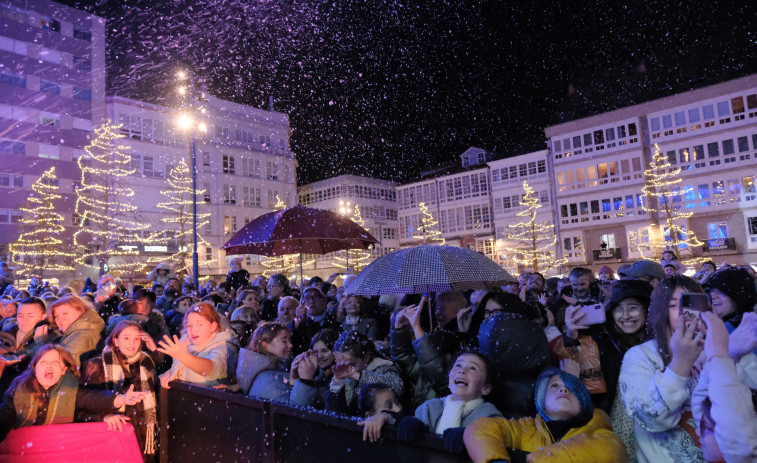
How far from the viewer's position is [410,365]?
3.96 m

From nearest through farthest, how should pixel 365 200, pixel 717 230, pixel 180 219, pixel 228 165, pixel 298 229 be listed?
pixel 298 229 < pixel 717 230 < pixel 180 219 < pixel 228 165 < pixel 365 200

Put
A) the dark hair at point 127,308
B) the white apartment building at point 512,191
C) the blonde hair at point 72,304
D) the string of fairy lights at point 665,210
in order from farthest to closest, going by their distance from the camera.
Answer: the white apartment building at point 512,191, the string of fairy lights at point 665,210, the dark hair at point 127,308, the blonde hair at point 72,304

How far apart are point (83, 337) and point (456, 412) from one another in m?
4.24

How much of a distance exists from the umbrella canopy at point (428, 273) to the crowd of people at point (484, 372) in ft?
1.16

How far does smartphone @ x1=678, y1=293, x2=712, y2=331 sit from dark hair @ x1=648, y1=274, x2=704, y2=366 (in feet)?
1.78

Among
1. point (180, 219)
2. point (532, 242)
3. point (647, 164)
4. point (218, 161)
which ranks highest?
point (218, 161)

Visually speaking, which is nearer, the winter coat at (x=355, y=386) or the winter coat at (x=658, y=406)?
the winter coat at (x=658, y=406)

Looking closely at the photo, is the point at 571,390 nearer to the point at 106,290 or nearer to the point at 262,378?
the point at 262,378

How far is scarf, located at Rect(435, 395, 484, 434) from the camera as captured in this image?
9.34 feet

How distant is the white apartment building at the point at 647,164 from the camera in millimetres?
33375

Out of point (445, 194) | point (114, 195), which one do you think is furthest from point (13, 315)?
point (445, 194)

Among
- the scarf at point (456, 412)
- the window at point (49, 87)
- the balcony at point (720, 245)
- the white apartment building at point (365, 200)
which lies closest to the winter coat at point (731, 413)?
the scarf at point (456, 412)

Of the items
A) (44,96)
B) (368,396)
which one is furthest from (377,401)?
(44,96)

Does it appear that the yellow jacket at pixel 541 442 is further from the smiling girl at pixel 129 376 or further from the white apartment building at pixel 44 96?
the white apartment building at pixel 44 96
